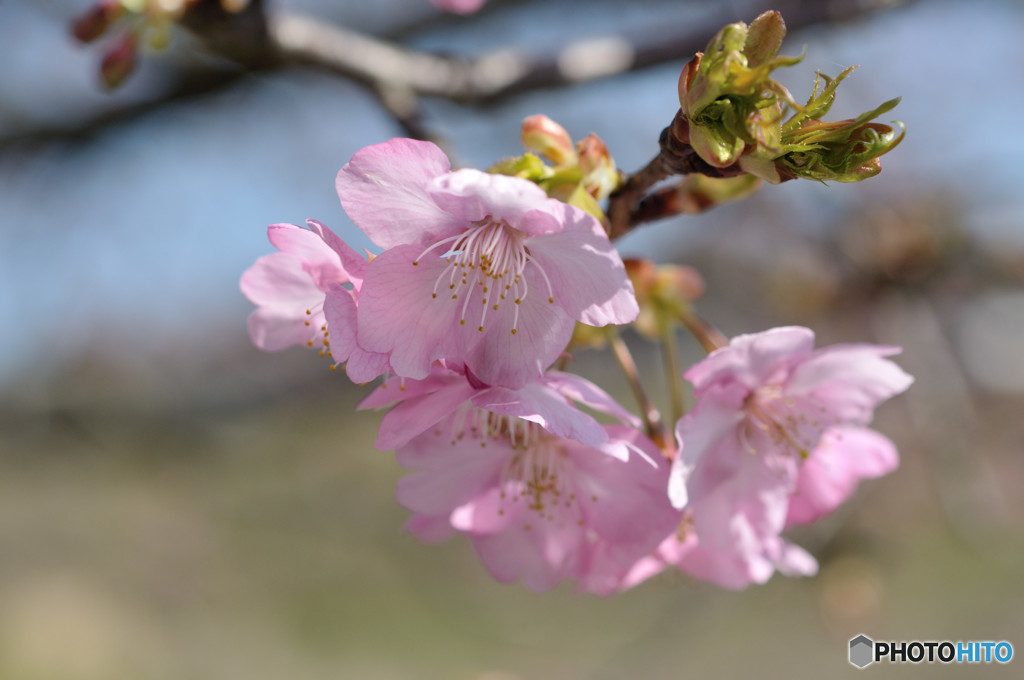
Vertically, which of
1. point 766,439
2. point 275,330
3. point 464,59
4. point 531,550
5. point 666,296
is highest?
point 464,59

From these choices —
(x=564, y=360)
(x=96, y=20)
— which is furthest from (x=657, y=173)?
(x=96, y=20)

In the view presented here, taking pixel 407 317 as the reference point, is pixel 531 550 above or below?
below

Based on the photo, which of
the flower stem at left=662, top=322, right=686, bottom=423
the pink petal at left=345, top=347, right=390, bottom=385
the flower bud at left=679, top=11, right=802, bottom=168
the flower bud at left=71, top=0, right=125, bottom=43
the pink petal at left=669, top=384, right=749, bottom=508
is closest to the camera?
the flower bud at left=679, top=11, right=802, bottom=168

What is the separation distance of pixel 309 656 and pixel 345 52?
6548 millimetres

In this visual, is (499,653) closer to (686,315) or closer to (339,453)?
(339,453)

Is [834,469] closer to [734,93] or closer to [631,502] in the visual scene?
[631,502]

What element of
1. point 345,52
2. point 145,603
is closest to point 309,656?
point 145,603

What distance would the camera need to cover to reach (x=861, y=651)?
4.43 feet

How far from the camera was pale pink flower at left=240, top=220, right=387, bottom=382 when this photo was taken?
59 centimetres

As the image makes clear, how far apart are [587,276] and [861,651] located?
1210mm

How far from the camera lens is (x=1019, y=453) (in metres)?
5.29

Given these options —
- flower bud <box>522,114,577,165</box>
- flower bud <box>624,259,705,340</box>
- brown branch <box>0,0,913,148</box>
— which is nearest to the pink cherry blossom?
flower bud <box>522,114,577,165</box>

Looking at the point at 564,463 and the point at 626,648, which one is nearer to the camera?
the point at 564,463

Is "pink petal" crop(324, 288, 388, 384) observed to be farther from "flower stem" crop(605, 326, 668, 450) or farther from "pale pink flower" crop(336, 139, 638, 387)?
"flower stem" crop(605, 326, 668, 450)
